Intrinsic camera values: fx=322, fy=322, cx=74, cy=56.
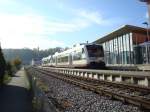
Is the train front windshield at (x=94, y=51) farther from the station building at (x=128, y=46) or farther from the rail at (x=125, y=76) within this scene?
the station building at (x=128, y=46)

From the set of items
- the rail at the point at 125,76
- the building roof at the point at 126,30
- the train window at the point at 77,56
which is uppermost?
the building roof at the point at 126,30

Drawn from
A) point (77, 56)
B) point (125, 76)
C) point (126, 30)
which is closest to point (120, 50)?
point (126, 30)

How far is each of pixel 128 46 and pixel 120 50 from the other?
309 centimetres

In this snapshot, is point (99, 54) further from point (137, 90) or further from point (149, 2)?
point (137, 90)

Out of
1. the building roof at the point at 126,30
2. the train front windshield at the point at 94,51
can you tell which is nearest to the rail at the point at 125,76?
the train front windshield at the point at 94,51

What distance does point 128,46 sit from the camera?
54.3 meters

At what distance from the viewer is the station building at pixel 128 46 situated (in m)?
48.7

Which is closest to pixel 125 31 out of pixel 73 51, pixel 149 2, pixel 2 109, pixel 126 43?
pixel 126 43

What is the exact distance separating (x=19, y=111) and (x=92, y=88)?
6.27m

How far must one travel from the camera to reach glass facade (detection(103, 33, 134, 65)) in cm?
5256

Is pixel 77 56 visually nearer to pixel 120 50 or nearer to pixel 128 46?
pixel 128 46

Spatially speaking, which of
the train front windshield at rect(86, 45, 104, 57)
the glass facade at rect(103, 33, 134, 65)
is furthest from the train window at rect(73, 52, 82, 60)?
the glass facade at rect(103, 33, 134, 65)

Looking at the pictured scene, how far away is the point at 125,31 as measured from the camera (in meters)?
54.2

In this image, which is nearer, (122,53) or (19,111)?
(19,111)
